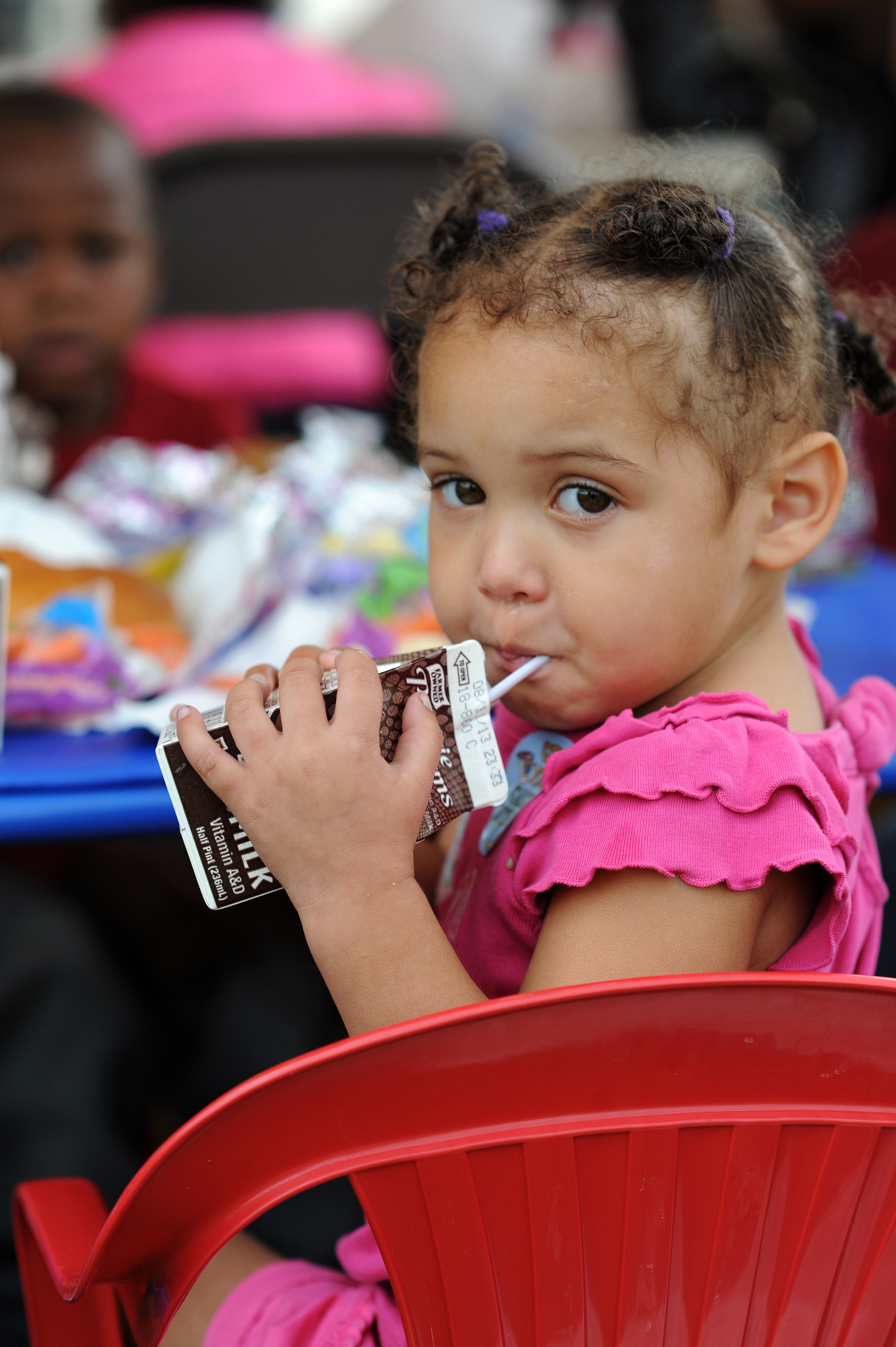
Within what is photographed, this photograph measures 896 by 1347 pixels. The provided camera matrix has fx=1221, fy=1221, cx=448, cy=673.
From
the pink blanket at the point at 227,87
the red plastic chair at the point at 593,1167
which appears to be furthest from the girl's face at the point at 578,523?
the pink blanket at the point at 227,87

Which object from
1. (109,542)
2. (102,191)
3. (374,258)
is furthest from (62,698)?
(374,258)

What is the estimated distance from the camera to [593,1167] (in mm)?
571

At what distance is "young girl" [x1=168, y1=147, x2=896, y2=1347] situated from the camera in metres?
0.69

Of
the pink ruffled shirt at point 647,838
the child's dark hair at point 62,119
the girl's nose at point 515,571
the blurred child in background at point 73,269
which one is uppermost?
the child's dark hair at point 62,119

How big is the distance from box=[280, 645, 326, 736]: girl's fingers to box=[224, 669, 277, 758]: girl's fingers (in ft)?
0.04

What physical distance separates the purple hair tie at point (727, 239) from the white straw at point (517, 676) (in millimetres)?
269

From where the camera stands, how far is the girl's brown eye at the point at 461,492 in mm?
822

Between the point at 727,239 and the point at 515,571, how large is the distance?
0.24 metres

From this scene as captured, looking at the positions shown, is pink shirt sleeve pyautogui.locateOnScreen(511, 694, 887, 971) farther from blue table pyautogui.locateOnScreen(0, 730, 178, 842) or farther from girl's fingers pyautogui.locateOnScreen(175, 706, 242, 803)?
blue table pyautogui.locateOnScreen(0, 730, 178, 842)

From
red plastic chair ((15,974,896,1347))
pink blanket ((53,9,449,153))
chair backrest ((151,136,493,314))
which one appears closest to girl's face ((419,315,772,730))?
red plastic chair ((15,974,896,1347))

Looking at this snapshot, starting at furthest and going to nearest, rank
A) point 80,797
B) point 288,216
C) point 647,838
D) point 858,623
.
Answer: point 288,216 → point 858,623 → point 80,797 → point 647,838

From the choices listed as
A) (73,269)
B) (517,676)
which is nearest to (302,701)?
(517,676)

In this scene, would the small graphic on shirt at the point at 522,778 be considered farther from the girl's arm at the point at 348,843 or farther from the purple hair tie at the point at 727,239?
the purple hair tie at the point at 727,239

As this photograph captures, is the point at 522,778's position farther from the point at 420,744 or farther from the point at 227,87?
the point at 227,87
